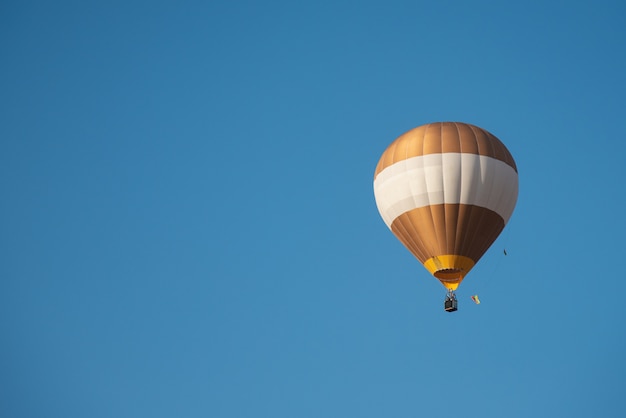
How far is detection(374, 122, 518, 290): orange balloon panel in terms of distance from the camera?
147ft

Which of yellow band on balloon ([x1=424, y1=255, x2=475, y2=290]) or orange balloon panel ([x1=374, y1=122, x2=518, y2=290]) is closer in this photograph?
orange balloon panel ([x1=374, y1=122, x2=518, y2=290])

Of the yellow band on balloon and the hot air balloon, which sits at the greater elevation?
the hot air balloon

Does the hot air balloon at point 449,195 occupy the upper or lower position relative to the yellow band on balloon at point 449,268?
upper

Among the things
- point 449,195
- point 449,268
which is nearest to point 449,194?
point 449,195

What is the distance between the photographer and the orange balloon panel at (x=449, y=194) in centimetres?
4488

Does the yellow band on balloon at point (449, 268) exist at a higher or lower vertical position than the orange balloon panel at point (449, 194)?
lower

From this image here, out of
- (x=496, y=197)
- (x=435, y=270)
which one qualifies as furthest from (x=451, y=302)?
(x=496, y=197)

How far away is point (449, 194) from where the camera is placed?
44.8 m

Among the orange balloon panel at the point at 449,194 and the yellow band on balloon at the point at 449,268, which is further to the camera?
the yellow band on balloon at the point at 449,268

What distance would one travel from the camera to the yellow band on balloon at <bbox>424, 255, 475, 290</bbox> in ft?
148

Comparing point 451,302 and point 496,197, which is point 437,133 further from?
point 451,302

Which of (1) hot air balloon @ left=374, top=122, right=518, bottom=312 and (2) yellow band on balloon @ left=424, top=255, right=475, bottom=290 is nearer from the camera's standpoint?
(1) hot air balloon @ left=374, top=122, right=518, bottom=312

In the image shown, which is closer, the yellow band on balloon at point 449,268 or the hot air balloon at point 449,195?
the hot air balloon at point 449,195

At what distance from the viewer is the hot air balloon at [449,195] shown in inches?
1767
